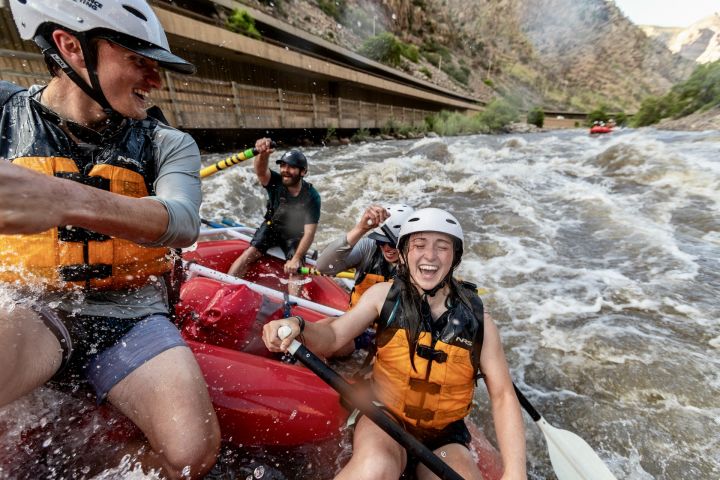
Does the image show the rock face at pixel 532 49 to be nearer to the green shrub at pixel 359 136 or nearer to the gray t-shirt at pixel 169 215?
the green shrub at pixel 359 136

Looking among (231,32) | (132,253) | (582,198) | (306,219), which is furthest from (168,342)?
(231,32)

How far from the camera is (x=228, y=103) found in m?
13.5

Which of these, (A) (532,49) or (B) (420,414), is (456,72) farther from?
(B) (420,414)

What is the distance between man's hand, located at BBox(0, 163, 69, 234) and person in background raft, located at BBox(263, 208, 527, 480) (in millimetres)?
990

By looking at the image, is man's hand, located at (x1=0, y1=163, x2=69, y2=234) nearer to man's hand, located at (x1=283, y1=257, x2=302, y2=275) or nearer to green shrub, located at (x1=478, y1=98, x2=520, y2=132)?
man's hand, located at (x1=283, y1=257, x2=302, y2=275)

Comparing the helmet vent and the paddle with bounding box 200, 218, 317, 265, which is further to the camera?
the paddle with bounding box 200, 218, 317, 265

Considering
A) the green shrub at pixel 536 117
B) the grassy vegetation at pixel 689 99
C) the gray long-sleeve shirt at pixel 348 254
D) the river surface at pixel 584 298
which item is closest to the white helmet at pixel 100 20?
the river surface at pixel 584 298

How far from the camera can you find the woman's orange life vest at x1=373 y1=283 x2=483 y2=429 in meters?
1.94

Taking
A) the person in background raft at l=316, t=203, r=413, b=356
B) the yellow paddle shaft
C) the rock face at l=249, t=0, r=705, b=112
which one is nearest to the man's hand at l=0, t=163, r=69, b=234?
the person in background raft at l=316, t=203, r=413, b=356

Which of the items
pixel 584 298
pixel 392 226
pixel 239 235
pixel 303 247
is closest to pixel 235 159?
pixel 239 235

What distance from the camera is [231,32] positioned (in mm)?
12844

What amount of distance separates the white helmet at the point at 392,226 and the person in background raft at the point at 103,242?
1.82m

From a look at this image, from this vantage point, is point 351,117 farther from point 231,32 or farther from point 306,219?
point 306,219

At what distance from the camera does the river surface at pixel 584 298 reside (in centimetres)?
247
